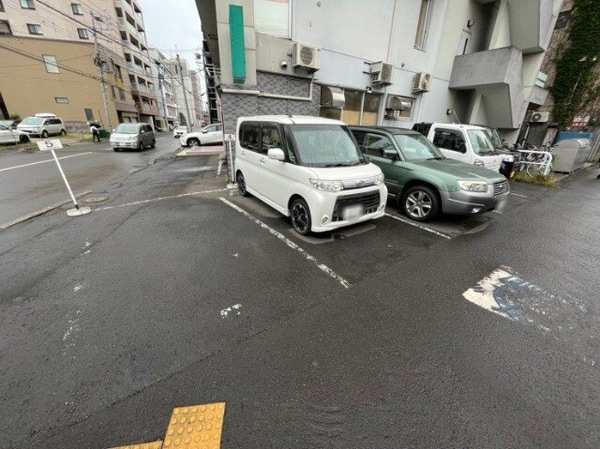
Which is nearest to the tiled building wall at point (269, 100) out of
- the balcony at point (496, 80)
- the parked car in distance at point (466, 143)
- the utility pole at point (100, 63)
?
the parked car in distance at point (466, 143)

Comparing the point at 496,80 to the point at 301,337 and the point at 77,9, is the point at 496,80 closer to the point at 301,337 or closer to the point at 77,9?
the point at 301,337

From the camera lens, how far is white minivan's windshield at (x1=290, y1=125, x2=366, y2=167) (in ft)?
14.2

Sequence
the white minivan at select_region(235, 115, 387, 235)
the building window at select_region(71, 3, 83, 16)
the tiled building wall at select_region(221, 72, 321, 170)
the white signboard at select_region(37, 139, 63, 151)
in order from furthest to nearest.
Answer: the building window at select_region(71, 3, 83, 16) → the tiled building wall at select_region(221, 72, 321, 170) → the white signboard at select_region(37, 139, 63, 151) → the white minivan at select_region(235, 115, 387, 235)

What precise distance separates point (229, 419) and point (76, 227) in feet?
16.7

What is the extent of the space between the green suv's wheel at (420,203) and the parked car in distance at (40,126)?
27.4 meters

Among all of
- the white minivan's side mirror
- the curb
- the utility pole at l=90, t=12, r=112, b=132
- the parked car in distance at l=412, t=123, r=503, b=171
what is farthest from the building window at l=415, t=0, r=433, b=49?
the utility pole at l=90, t=12, r=112, b=132

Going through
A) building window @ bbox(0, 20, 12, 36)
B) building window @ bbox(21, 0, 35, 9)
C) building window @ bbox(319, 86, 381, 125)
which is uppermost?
building window @ bbox(21, 0, 35, 9)

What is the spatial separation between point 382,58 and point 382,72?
882mm

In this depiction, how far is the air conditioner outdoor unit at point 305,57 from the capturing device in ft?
24.8

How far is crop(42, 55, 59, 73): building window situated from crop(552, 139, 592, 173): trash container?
43.3 meters

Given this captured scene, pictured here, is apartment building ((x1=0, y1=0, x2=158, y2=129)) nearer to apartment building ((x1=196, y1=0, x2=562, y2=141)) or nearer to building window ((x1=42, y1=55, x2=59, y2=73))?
building window ((x1=42, y1=55, x2=59, y2=73))

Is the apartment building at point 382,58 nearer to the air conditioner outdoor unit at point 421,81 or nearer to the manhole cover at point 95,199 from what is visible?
the air conditioner outdoor unit at point 421,81

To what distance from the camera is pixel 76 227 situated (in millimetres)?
4812

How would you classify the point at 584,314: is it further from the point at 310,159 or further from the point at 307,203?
the point at 310,159
